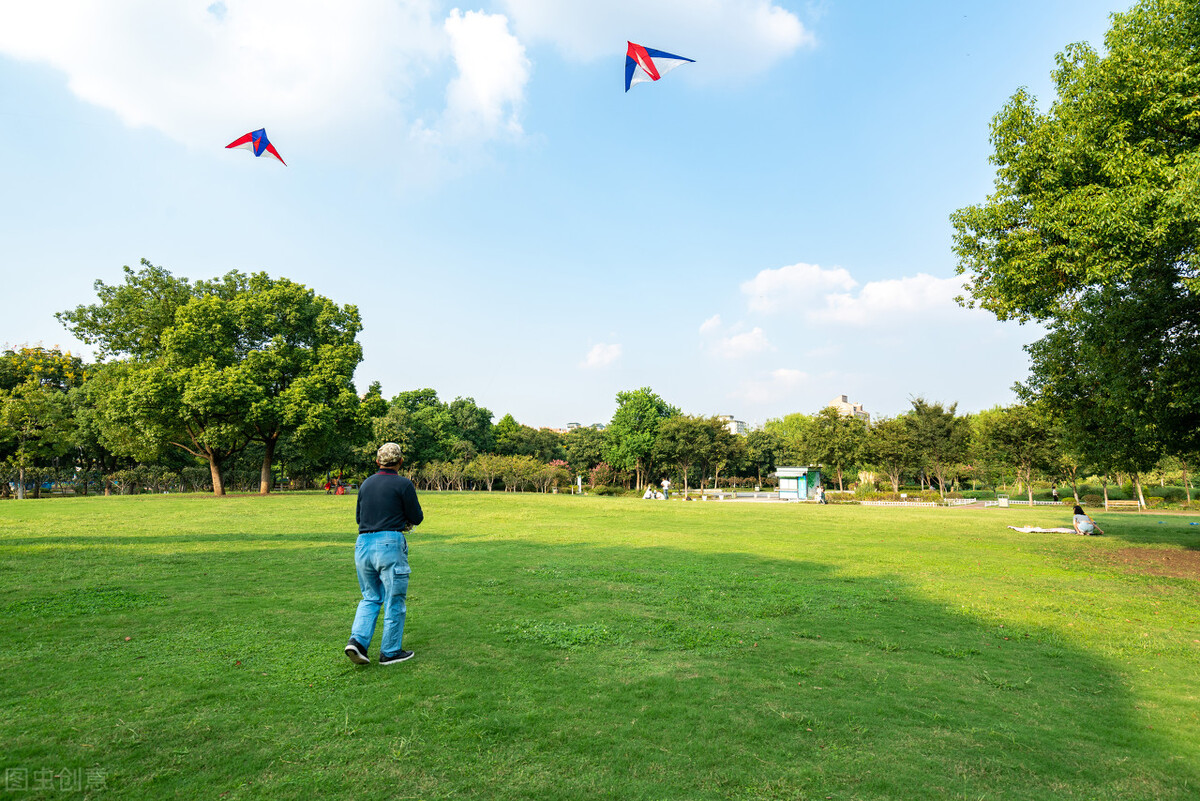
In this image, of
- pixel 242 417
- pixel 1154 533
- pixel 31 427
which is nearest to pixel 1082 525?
pixel 1154 533

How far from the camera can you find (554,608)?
7.79m

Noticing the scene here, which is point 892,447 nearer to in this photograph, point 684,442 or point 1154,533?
point 684,442

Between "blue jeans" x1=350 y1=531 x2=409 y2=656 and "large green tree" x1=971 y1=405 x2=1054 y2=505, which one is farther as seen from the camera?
"large green tree" x1=971 y1=405 x2=1054 y2=505

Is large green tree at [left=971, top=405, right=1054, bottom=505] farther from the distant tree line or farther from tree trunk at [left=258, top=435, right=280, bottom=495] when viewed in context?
tree trunk at [left=258, top=435, right=280, bottom=495]

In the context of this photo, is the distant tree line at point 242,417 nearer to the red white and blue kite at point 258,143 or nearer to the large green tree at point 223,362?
the large green tree at point 223,362

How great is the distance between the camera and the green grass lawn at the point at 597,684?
350 cm

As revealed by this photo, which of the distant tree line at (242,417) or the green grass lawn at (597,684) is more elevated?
the distant tree line at (242,417)

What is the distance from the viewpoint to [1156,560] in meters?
14.0

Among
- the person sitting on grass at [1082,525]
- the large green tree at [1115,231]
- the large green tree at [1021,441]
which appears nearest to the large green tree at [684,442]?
the large green tree at [1021,441]

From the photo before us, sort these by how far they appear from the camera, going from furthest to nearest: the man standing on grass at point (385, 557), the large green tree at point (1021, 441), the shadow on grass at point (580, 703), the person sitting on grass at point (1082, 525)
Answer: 1. the large green tree at point (1021, 441)
2. the person sitting on grass at point (1082, 525)
3. the man standing on grass at point (385, 557)
4. the shadow on grass at point (580, 703)

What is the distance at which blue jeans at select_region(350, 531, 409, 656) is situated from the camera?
557 cm

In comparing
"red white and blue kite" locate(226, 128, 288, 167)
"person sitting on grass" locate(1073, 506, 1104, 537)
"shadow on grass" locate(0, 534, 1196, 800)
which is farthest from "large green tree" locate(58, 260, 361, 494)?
"person sitting on grass" locate(1073, 506, 1104, 537)

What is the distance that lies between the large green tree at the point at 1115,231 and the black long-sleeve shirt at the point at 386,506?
12.3 meters

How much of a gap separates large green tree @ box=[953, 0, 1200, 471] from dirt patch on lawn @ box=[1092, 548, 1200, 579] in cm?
236
